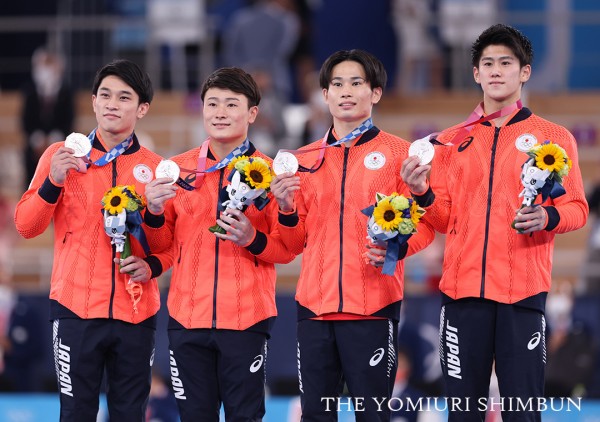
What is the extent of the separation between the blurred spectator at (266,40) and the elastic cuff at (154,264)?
7.26 metres

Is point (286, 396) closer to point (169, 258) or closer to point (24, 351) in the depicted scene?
point (24, 351)

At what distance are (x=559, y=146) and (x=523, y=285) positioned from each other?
2.36 ft

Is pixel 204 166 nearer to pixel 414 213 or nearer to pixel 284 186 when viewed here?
pixel 284 186

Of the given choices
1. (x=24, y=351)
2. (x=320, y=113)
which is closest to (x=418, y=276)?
(x=320, y=113)

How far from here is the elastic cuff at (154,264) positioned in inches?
273

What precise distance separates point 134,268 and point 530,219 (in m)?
2.08

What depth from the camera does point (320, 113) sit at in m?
13.4

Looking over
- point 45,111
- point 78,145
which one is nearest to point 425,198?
point 78,145

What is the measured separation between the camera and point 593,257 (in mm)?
12195

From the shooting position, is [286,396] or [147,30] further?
[147,30]

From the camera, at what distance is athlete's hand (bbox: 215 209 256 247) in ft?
21.8

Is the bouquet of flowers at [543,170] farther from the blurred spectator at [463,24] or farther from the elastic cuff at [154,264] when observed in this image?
the blurred spectator at [463,24]

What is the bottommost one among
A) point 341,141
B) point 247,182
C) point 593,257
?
point 593,257

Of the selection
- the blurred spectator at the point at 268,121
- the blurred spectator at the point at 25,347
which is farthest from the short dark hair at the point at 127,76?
the blurred spectator at the point at 268,121
